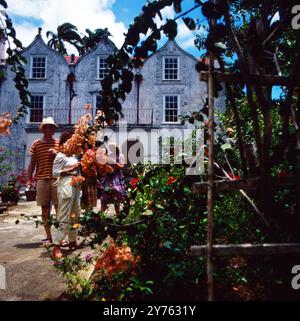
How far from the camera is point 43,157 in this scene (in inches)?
183

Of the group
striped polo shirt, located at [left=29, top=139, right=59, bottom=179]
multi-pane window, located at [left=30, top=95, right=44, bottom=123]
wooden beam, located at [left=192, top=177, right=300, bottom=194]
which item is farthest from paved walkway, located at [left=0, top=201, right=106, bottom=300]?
multi-pane window, located at [left=30, top=95, right=44, bottom=123]

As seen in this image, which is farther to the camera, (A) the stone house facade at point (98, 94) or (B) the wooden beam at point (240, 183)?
(A) the stone house facade at point (98, 94)

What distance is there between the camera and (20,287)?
2.82 meters

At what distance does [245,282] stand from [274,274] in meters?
0.23

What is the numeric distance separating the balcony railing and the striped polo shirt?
15.2 m

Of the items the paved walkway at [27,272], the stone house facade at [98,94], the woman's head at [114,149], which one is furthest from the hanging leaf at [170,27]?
the stone house facade at [98,94]

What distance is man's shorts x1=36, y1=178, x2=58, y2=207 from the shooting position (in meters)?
4.59

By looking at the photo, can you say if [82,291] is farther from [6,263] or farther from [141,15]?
[141,15]

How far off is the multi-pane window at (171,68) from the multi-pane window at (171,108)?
139cm

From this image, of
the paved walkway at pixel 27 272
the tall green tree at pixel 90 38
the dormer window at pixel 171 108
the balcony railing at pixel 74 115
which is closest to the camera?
the paved walkway at pixel 27 272

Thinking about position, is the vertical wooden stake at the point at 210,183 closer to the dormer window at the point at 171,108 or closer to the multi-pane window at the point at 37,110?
the dormer window at the point at 171,108

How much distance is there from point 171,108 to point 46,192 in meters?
16.9

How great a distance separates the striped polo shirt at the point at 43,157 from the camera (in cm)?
464

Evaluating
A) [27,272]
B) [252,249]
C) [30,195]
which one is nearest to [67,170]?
[27,272]
